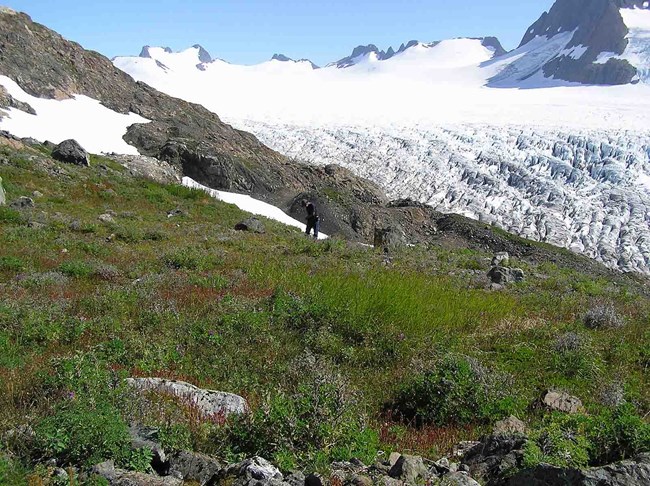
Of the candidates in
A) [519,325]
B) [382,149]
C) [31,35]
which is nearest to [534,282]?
[519,325]

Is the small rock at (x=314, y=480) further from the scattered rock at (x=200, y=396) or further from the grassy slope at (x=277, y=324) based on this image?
the scattered rock at (x=200, y=396)

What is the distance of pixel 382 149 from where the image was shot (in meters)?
69.9

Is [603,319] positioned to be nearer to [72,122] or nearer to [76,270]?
[76,270]

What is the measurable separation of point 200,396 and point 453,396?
8.87ft

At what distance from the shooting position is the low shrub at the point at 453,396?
18.1 feet

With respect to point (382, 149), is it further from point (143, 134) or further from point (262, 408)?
point (262, 408)

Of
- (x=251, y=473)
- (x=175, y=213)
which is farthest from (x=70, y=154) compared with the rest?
(x=251, y=473)

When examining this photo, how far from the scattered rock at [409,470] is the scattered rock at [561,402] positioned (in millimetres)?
2704

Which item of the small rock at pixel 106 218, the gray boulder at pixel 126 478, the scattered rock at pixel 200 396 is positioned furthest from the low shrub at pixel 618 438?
the small rock at pixel 106 218

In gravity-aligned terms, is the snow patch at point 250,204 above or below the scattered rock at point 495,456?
below

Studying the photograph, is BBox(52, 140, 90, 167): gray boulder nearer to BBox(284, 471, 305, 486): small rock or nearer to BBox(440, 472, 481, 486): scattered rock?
BBox(284, 471, 305, 486): small rock

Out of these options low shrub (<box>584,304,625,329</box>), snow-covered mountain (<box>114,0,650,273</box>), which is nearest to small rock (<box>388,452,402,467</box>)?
low shrub (<box>584,304,625,329</box>)

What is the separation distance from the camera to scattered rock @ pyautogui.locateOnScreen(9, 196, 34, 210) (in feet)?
57.9

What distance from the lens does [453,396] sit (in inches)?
221
